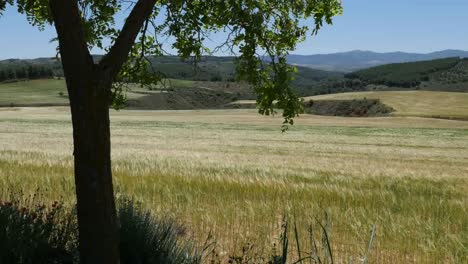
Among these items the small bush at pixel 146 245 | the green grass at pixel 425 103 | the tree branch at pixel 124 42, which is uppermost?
the tree branch at pixel 124 42

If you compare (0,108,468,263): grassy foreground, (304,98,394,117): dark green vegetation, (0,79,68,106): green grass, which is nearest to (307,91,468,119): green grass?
(304,98,394,117): dark green vegetation

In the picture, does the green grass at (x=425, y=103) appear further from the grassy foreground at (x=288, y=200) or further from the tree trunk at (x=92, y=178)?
the tree trunk at (x=92, y=178)

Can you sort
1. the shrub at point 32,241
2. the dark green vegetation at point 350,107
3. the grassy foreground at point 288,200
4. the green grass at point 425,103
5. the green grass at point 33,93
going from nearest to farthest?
the shrub at point 32,241, the grassy foreground at point 288,200, the green grass at point 425,103, the dark green vegetation at point 350,107, the green grass at point 33,93

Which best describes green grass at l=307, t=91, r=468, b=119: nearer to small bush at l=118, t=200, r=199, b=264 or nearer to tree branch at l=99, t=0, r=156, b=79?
small bush at l=118, t=200, r=199, b=264

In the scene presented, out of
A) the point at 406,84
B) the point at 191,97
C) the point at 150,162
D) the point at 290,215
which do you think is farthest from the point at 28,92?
the point at 290,215

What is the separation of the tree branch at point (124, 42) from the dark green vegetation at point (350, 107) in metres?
103

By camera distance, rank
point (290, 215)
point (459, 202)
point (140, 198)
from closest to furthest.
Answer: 1. point (290, 215)
2. point (140, 198)
3. point (459, 202)

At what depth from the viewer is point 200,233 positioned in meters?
8.83

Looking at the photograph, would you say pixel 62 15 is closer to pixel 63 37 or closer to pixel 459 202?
pixel 63 37

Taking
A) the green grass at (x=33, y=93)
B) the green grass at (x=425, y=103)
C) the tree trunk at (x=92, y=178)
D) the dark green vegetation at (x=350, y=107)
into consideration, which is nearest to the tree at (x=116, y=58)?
the tree trunk at (x=92, y=178)

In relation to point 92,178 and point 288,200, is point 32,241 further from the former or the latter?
point 288,200

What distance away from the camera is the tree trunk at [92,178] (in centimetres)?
540

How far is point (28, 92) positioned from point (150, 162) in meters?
153

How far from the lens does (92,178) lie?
5.45m
